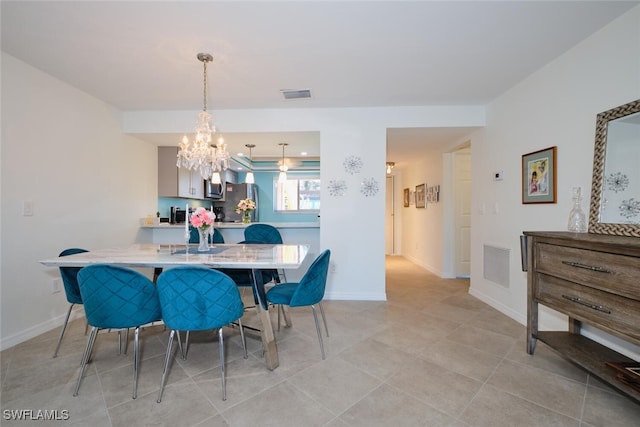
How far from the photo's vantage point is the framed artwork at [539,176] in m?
2.37

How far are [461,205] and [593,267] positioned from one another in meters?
3.15

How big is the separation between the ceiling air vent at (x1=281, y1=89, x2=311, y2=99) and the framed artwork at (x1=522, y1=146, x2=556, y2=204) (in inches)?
91.6

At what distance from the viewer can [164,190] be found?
4.25 metres

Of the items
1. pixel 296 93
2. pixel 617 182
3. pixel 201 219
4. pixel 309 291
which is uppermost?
pixel 296 93

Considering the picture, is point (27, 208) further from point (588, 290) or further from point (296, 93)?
point (588, 290)

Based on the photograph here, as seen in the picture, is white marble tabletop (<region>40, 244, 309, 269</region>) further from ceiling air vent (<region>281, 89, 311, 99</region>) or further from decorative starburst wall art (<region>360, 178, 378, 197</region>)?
ceiling air vent (<region>281, 89, 311, 99</region>)

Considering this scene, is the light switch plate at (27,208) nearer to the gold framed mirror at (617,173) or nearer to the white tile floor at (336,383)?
the white tile floor at (336,383)

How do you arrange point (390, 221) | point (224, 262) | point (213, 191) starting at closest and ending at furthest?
point (224, 262), point (213, 191), point (390, 221)

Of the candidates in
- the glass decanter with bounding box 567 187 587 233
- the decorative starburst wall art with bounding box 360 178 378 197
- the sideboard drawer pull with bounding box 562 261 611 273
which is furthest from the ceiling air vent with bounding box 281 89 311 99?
the sideboard drawer pull with bounding box 562 261 611 273

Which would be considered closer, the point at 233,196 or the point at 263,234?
the point at 263,234

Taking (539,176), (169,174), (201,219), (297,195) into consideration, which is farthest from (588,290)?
(297,195)

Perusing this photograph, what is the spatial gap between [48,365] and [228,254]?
58.1 inches

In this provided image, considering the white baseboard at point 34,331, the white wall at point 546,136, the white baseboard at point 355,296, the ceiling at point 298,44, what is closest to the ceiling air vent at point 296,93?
the ceiling at point 298,44

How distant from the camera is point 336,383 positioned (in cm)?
176
